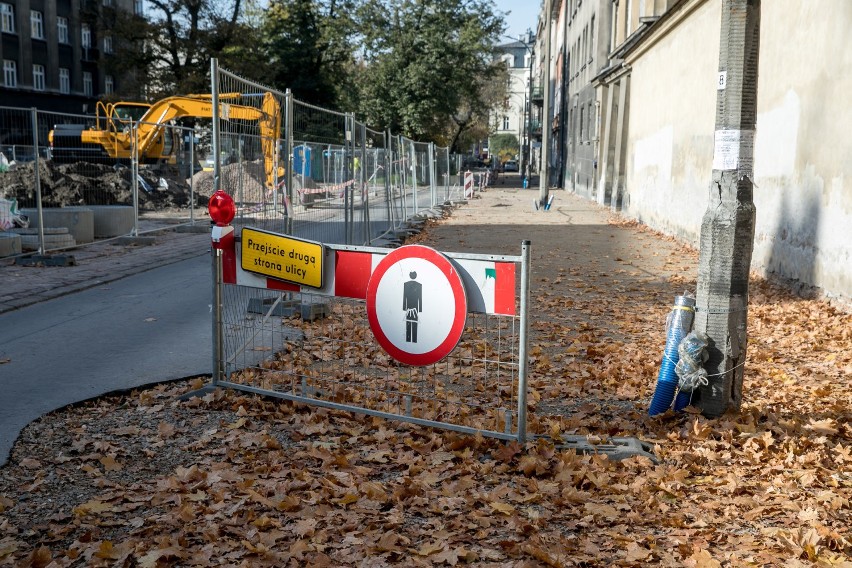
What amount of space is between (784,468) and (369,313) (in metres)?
2.61

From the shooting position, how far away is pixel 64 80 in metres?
55.0

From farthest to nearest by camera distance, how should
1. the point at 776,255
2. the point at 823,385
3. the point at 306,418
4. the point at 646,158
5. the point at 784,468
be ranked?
the point at 646,158 → the point at 776,255 → the point at 823,385 → the point at 306,418 → the point at 784,468

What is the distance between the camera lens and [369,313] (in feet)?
18.0

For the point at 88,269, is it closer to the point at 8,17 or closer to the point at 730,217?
the point at 730,217

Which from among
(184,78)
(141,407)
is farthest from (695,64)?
(184,78)

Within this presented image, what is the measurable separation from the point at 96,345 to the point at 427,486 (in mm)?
4470

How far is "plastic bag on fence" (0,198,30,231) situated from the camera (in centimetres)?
1580

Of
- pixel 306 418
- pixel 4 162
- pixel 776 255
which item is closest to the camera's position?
pixel 306 418

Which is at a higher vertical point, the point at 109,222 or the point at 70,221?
the point at 70,221

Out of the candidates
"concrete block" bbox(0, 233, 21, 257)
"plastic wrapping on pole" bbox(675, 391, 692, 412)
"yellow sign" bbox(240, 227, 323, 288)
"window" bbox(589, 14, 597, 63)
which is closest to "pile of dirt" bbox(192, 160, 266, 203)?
"yellow sign" bbox(240, 227, 323, 288)

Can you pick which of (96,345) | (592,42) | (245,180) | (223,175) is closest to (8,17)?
(592,42)

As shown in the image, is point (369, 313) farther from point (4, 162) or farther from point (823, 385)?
point (4, 162)

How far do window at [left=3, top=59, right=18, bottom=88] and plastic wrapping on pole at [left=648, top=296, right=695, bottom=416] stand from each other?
51.9m

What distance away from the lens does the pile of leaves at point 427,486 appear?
3881mm
